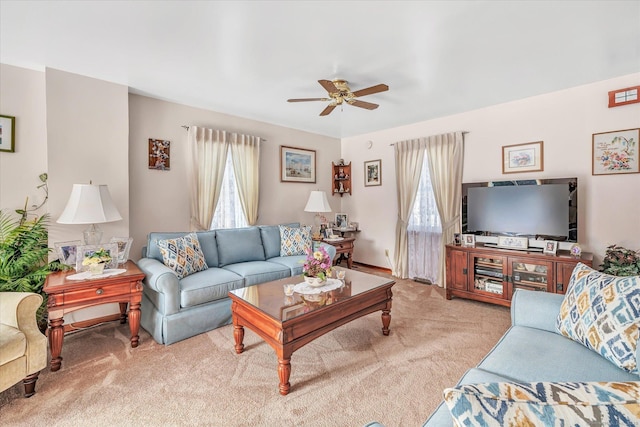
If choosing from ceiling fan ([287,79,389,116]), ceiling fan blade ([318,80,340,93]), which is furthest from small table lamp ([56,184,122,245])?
Result: ceiling fan blade ([318,80,340,93])

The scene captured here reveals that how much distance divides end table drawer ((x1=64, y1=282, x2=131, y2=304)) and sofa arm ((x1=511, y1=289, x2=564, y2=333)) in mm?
2925

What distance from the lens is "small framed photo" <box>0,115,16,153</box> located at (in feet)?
8.34

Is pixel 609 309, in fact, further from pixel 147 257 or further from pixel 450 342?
pixel 147 257

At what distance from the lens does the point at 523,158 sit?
11.3ft

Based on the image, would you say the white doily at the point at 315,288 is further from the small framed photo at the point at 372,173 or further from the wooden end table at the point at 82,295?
the small framed photo at the point at 372,173

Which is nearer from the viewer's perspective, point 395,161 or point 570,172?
point 570,172

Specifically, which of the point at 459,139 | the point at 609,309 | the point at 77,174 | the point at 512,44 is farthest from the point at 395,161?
the point at 77,174

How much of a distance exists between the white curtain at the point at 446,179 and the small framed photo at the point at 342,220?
168 cm

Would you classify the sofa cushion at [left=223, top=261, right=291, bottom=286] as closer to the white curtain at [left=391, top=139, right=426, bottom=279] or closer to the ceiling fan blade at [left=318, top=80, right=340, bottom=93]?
the ceiling fan blade at [left=318, top=80, right=340, bottom=93]

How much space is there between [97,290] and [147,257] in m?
0.80

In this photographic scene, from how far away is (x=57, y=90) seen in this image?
2.64 meters

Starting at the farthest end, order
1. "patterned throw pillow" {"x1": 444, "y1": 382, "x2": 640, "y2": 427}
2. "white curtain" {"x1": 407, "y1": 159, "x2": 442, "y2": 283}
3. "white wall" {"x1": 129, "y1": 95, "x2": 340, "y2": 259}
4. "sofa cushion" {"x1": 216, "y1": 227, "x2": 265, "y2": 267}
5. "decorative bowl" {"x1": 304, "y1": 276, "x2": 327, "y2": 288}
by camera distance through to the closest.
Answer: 1. "white curtain" {"x1": 407, "y1": 159, "x2": 442, "y2": 283}
2. "sofa cushion" {"x1": 216, "y1": 227, "x2": 265, "y2": 267}
3. "white wall" {"x1": 129, "y1": 95, "x2": 340, "y2": 259}
4. "decorative bowl" {"x1": 304, "y1": 276, "x2": 327, "y2": 288}
5. "patterned throw pillow" {"x1": 444, "y1": 382, "x2": 640, "y2": 427}

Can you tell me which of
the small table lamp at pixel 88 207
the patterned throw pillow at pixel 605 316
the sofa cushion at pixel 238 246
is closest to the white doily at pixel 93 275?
the small table lamp at pixel 88 207

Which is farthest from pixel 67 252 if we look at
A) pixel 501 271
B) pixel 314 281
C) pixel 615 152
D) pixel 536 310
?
pixel 615 152
